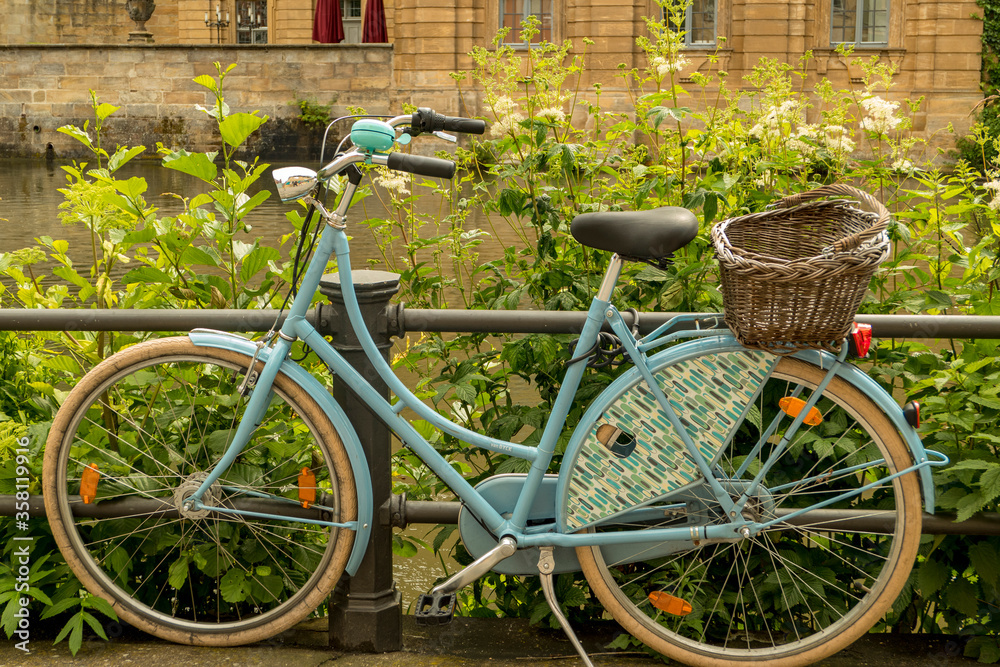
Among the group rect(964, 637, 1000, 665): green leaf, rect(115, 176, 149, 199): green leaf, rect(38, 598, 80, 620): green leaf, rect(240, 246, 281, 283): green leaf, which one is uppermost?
rect(115, 176, 149, 199): green leaf

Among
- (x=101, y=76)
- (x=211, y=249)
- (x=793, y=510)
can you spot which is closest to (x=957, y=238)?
(x=793, y=510)

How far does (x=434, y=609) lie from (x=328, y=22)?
87.2 feet

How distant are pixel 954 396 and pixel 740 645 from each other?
2.69 feet

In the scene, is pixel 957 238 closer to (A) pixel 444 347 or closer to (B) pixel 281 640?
(A) pixel 444 347

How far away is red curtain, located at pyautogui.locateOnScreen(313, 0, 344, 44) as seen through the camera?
2711 cm

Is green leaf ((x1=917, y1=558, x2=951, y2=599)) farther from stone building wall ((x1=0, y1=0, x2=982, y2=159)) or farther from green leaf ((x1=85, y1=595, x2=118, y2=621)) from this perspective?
stone building wall ((x1=0, y1=0, x2=982, y2=159))

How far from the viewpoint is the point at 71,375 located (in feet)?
10.1

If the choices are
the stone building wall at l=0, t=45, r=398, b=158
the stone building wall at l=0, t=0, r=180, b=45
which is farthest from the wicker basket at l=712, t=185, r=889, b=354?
the stone building wall at l=0, t=0, r=180, b=45

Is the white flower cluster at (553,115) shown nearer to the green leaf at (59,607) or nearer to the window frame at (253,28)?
the green leaf at (59,607)

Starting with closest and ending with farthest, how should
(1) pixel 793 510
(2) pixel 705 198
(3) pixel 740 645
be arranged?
(1) pixel 793 510
(3) pixel 740 645
(2) pixel 705 198

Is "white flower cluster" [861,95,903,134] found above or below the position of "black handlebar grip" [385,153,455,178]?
above

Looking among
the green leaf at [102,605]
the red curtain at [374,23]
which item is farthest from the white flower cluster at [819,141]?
the red curtain at [374,23]

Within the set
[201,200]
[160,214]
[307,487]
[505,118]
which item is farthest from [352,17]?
[307,487]

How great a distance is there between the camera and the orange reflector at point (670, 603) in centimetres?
247
